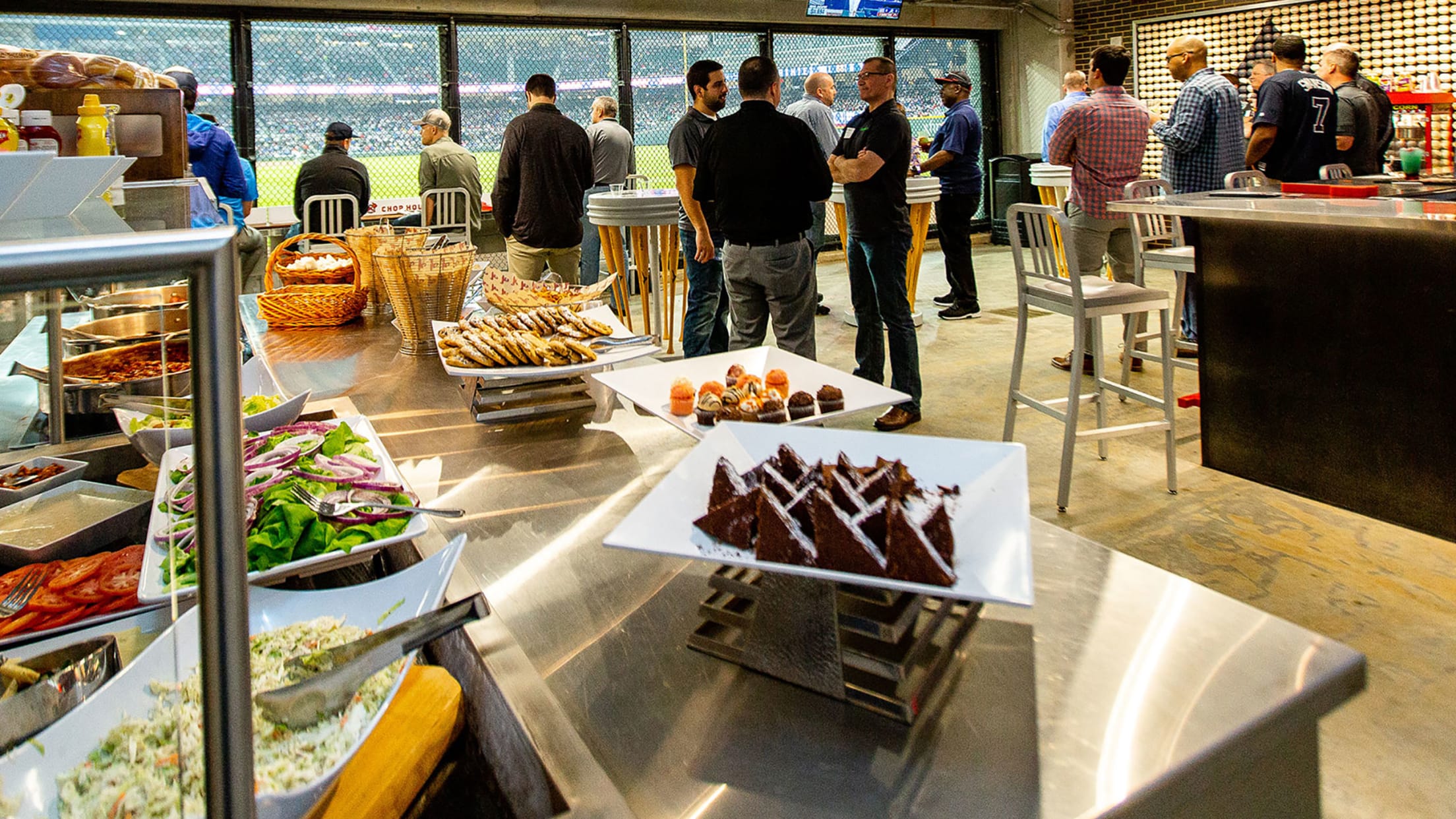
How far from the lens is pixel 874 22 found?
10625mm

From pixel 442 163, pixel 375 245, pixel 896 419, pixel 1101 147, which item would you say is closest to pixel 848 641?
pixel 375 245

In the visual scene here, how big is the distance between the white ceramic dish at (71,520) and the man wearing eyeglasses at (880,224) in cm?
346

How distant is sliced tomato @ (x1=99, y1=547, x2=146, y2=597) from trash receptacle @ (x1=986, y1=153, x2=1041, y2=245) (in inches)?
405

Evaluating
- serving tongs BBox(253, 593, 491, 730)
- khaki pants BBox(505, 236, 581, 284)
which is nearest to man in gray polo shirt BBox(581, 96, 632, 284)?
khaki pants BBox(505, 236, 581, 284)

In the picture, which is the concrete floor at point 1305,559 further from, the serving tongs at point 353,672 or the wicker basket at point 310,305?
the wicker basket at point 310,305

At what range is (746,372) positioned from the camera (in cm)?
182

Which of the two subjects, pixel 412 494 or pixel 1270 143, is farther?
pixel 1270 143

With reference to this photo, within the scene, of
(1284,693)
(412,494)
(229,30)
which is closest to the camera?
(1284,693)

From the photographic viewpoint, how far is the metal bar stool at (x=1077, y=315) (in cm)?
349

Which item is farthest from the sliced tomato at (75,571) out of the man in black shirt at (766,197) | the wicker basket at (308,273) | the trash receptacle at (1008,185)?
the trash receptacle at (1008,185)

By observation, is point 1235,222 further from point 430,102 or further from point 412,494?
point 430,102

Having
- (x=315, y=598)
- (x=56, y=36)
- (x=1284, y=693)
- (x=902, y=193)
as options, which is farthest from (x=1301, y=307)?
(x=56, y=36)

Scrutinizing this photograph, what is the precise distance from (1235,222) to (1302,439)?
781mm

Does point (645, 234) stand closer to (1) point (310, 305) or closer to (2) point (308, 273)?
(2) point (308, 273)
